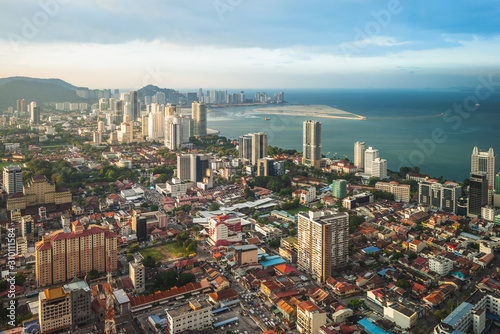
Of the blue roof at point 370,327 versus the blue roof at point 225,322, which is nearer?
the blue roof at point 370,327

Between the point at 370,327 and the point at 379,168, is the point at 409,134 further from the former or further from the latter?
the point at 370,327

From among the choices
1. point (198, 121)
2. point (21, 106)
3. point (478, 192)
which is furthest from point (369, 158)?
point (21, 106)

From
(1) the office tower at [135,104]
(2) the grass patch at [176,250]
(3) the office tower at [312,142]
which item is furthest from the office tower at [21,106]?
(2) the grass patch at [176,250]

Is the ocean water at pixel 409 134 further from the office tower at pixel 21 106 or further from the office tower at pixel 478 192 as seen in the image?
the office tower at pixel 21 106

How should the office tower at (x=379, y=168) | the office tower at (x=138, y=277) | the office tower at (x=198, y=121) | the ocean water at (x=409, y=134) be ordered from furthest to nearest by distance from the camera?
the office tower at (x=198, y=121) → the ocean water at (x=409, y=134) → the office tower at (x=379, y=168) → the office tower at (x=138, y=277)

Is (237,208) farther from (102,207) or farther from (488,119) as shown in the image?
(488,119)

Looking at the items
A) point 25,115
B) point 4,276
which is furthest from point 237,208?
point 25,115
